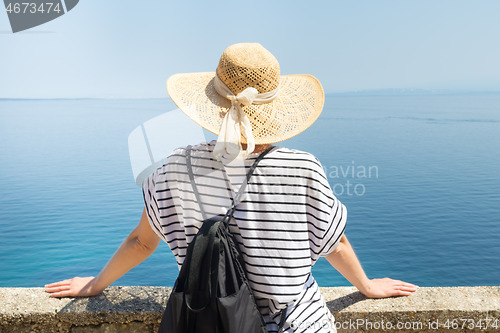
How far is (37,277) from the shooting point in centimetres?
623

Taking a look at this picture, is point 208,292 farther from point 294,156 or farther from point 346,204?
point 346,204

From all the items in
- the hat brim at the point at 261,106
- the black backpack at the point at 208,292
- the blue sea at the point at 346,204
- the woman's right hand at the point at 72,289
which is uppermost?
the hat brim at the point at 261,106

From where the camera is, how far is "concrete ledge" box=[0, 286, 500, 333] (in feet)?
5.23

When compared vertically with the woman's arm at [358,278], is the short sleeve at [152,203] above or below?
above

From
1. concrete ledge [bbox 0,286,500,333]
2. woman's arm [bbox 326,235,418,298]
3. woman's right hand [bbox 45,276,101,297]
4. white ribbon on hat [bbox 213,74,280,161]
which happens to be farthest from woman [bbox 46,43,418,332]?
woman's right hand [bbox 45,276,101,297]

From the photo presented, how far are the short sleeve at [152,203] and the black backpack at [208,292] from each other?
8.6 inches

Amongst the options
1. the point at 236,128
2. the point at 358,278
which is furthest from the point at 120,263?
the point at 358,278

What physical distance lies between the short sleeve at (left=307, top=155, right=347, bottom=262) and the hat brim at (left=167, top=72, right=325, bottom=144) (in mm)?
135

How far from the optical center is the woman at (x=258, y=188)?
1.19 meters

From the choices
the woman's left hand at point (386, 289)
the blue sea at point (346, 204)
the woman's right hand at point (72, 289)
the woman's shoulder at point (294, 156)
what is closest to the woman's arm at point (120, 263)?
the woman's right hand at point (72, 289)

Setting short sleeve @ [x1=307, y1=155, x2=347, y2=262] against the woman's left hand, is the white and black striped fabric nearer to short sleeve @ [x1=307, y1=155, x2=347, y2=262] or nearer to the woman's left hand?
short sleeve @ [x1=307, y1=155, x2=347, y2=262]

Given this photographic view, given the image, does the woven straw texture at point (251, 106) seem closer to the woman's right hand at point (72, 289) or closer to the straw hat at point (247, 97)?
the straw hat at point (247, 97)

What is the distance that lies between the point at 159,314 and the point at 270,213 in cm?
66

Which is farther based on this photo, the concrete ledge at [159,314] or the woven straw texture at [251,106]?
the concrete ledge at [159,314]
